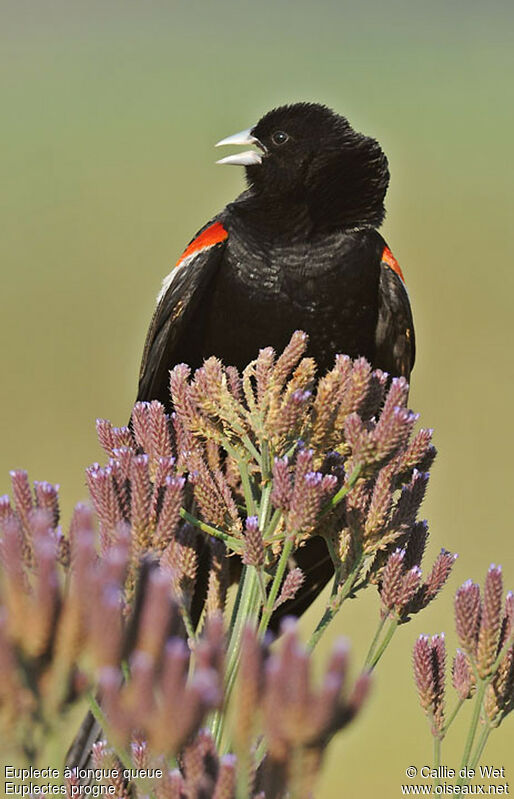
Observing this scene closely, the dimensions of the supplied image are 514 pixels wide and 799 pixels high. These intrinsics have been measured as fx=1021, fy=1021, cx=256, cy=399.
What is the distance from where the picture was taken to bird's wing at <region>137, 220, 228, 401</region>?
2941 millimetres

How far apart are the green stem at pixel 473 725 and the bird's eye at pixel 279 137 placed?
6.30 feet

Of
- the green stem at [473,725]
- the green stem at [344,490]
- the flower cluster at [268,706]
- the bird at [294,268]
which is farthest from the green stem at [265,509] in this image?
the bird at [294,268]

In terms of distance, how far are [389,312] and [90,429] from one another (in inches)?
154

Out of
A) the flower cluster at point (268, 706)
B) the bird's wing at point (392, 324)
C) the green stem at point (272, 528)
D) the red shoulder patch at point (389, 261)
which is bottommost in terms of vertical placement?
the flower cluster at point (268, 706)

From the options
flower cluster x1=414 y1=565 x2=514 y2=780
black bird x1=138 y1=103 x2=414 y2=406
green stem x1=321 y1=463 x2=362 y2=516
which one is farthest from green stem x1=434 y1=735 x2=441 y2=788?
black bird x1=138 y1=103 x2=414 y2=406

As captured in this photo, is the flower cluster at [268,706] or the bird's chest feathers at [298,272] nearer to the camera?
the flower cluster at [268,706]

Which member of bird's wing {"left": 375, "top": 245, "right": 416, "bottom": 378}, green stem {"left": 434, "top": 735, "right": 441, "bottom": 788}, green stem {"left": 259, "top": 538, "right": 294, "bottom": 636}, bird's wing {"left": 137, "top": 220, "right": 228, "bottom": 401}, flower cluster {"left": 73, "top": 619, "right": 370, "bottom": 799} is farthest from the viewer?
bird's wing {"left": 375, "top": 245, "right": 416, "bottom": 378}

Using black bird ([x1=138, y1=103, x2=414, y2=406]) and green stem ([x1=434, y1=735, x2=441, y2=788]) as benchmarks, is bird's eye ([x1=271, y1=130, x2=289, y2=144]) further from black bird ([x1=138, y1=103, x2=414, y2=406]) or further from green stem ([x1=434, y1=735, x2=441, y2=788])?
green stem ([x1=434, y1=735, x2=441, y2=788])

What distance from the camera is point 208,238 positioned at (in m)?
3.04

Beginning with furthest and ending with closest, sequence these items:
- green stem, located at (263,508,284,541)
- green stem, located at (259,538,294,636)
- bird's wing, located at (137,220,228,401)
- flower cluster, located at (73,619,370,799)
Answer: bird's wing, located at (137,220,228,401) → green stem, located at (263,508,284,541) → green stem, located at (259,538,294,636) → flower cluster, located at (73,619,370,799)

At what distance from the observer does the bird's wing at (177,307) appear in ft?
9.65

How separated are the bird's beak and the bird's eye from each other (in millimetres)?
41

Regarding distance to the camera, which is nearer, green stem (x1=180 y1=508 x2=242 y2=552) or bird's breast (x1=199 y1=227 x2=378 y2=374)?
green stem (x1=180 y1=508 x2=242 y2=552)

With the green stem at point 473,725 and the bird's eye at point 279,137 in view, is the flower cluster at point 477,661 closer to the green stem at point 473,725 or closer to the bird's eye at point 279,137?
the green stem at point 473,725
